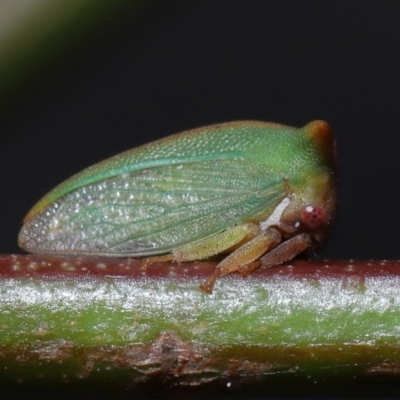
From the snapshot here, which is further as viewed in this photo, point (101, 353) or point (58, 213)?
point (58, 213)

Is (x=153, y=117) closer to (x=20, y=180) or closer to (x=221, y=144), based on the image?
(x=20, y=180)

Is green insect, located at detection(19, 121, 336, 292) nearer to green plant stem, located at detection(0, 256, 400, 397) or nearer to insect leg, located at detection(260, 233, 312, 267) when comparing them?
insect leg, located at detection(260, 233, 312, 267)

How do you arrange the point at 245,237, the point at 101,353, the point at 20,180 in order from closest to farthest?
the point at 101,353 → the point at 245,237 → the point at 20,180

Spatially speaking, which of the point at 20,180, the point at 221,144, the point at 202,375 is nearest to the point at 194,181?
the point at 221,144

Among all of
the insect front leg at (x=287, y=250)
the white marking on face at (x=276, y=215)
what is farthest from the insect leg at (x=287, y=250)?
the white marking on face at (x=276, y=215)

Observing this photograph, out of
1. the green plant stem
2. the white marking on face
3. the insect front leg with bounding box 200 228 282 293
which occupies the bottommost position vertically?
the green plant stem

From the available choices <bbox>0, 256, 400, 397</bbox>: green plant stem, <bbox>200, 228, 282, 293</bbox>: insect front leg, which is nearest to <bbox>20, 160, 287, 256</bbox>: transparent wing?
<bbox>200, 228, 282, 293</bbox>: insect front leg

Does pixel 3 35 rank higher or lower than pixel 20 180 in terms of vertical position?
higher
